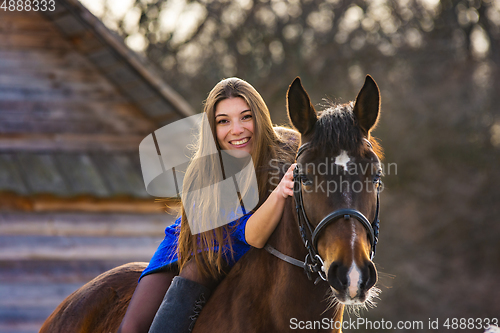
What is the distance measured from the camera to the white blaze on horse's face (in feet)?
5.66

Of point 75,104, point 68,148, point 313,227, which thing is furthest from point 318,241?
point 75,104

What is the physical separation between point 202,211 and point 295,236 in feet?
1.84

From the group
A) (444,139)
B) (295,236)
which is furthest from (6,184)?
(444,139)

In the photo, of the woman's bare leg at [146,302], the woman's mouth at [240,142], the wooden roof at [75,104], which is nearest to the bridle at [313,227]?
the woman's mouth at [240,142]

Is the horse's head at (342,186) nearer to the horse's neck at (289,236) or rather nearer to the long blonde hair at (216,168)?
the horse's neck at (289,236)

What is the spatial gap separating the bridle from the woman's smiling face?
0.59 metres

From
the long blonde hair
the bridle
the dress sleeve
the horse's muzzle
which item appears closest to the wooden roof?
the long blonde hair

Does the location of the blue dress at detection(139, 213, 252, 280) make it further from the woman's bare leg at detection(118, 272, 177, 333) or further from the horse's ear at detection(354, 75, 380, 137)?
the horse's ear at detection(354, 75, 380, 137)

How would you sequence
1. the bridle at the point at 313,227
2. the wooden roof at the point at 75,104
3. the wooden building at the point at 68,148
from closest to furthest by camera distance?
the bridle at the point at 313,227 → the wooden building at the point at 68,148 → the wooden roof at the point at 75,104

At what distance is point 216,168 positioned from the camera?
2.37 meters

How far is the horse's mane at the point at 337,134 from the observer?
177 centimetres

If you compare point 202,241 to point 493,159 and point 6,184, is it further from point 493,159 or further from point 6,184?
point 493,159

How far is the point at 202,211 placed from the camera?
2.30 metres

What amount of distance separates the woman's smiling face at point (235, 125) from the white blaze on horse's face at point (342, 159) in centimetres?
77
